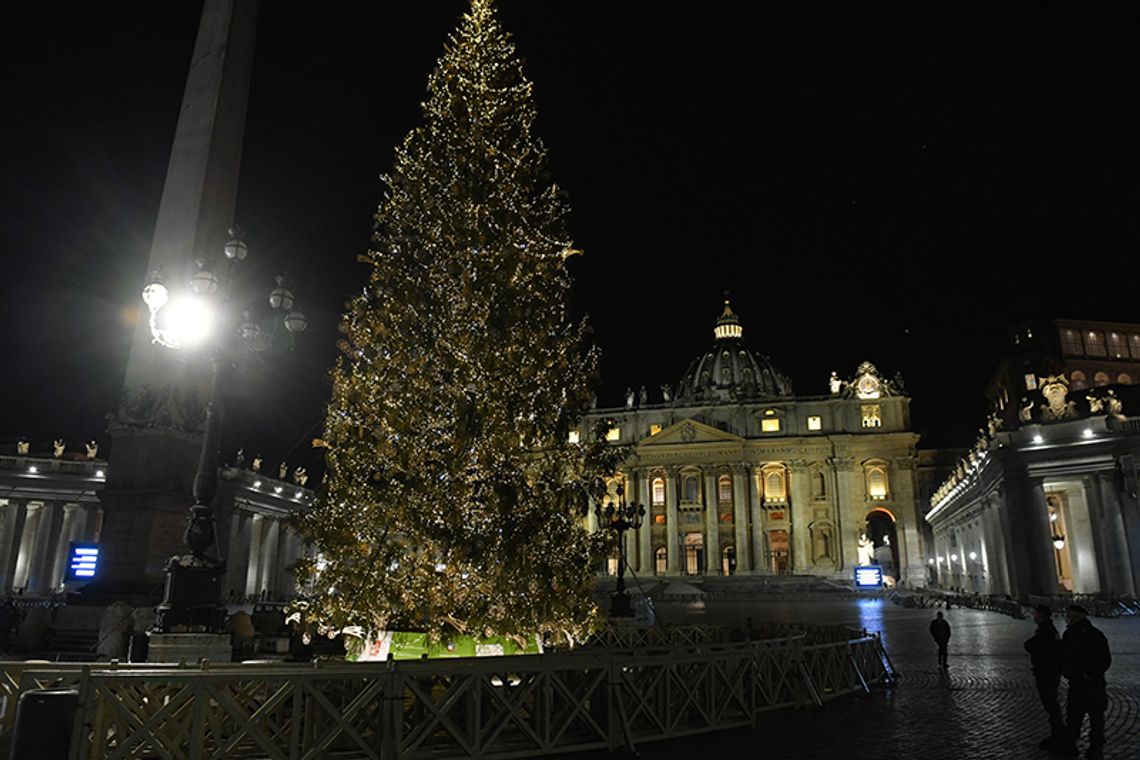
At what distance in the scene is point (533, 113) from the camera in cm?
1315

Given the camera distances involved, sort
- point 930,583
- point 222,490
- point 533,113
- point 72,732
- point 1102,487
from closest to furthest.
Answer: point 72,732 → point 533,113 → point 1102,487 → point 222,490 → point 930,583

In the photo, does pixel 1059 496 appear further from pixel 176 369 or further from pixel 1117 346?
pixel 176 369

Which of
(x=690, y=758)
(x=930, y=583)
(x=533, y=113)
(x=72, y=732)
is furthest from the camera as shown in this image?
(x=930, y=583)

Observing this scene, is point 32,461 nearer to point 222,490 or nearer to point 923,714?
point 222,490

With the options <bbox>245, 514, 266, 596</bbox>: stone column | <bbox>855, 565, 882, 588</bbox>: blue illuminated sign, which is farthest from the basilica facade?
<bbox>245, 514, 266, 596</bbox>: stone column

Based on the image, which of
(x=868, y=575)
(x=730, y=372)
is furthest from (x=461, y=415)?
(x=730, y=372)

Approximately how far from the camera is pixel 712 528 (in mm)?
87125

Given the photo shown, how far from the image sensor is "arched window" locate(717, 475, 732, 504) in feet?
293

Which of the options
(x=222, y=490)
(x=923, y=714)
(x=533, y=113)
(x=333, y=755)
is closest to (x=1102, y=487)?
(x=923, y=714)

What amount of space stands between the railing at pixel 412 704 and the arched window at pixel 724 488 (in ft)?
263

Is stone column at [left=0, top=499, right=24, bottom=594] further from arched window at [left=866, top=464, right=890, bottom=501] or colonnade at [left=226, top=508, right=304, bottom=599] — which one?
arched window at [left=866, top=464, right=890, bottom=501]

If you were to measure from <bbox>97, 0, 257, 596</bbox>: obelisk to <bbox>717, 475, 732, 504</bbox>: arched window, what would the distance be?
7758 centimetres

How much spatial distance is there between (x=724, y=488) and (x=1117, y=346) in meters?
39.8

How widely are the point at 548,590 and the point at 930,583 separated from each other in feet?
263
